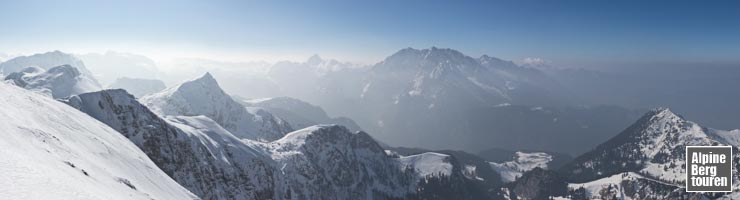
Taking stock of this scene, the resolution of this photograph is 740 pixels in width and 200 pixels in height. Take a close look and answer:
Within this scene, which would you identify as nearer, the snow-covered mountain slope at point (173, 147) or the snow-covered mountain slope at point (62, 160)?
the snow-covered mountain slope at point (62, 160)

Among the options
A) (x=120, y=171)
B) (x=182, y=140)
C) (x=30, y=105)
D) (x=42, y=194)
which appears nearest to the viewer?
(x=42, y=194)

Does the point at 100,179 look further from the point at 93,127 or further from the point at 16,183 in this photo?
the point at 93,127

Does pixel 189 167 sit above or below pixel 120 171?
below

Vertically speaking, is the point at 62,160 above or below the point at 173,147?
above

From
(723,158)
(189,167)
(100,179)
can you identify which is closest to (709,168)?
(723,158)

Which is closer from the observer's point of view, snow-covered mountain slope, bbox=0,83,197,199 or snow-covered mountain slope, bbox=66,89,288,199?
snow-covered mountain slope, bbox=0,83,197,199

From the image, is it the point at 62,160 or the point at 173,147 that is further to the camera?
the point at 173,147

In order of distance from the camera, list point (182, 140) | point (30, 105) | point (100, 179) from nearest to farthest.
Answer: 1. point (100, 179)
2. point (30, 105)
3. point (182, 140)

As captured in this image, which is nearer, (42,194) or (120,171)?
(42,194)
